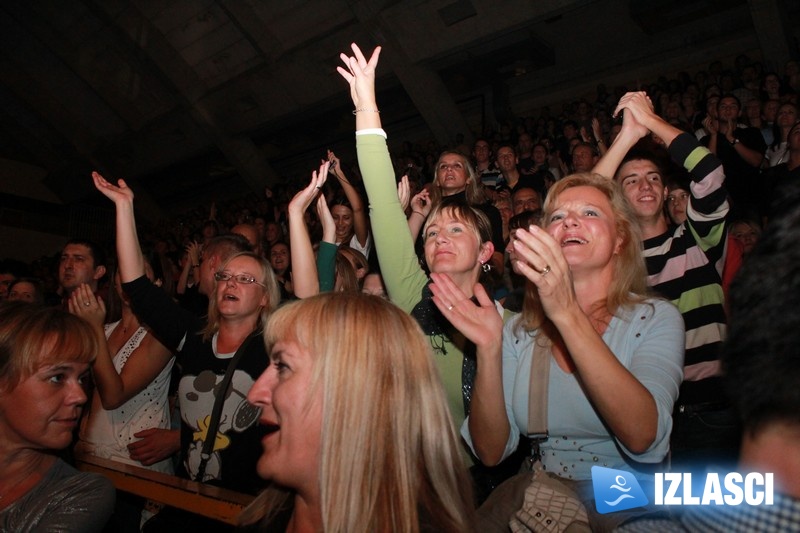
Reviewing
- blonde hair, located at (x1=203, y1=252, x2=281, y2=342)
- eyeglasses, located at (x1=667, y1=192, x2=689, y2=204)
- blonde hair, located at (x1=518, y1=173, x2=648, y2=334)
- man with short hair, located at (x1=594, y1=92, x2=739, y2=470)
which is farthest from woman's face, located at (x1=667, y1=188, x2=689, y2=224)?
blonde hair, located at (x1=203, y1=252, x2=281, y2=342)

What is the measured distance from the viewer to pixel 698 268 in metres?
2.39

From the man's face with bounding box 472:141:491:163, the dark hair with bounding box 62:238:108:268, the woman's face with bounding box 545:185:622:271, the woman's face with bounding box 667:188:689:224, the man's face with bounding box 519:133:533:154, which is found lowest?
the woman's face with bounding box 545:185:622:271

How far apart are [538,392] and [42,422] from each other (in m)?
1.69

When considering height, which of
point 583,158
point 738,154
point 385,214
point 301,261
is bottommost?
point 301,261

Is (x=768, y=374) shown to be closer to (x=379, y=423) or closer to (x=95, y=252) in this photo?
(x=379, y=423)

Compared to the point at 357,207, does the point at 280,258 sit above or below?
below

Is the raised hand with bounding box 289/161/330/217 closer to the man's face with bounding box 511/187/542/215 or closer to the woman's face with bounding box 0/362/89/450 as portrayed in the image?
the woman's face with bounding box 0/362/89/450

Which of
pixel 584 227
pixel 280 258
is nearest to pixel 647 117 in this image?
pixel 584 227

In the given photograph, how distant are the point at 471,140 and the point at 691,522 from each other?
11.4 metres

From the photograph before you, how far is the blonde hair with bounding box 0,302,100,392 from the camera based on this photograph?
6.34 ft

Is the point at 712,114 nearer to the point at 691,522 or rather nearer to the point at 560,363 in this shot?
the point at 560,363

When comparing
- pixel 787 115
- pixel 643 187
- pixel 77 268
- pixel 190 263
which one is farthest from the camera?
pixel 190 263

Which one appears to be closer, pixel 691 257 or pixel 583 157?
pixel 691 257

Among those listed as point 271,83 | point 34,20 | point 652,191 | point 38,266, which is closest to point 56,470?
point 652,191
